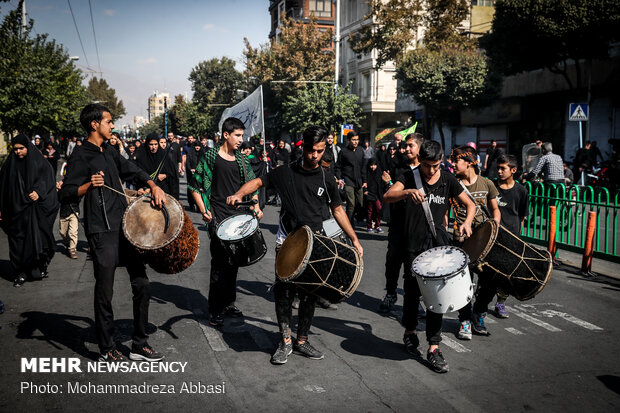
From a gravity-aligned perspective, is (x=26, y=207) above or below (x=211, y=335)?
above

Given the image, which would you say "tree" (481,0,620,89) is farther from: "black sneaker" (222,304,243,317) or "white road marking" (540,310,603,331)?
"black sneaker" (222,304,243,317)

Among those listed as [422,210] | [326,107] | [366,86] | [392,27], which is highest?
[392,27]

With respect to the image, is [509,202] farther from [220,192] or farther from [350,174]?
[350,174]

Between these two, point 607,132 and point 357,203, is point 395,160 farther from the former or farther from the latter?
point 607,132

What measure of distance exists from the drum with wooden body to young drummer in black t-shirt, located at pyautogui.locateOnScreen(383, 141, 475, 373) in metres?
1.30

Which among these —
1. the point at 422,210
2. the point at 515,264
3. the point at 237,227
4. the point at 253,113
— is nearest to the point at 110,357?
the point at 237,227

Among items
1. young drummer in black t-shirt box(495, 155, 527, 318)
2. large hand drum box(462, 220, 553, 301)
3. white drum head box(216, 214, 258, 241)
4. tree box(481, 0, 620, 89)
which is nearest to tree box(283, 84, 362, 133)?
tree box(481, 0, 620, 89)

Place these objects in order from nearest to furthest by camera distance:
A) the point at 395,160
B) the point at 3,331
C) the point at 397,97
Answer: the point at 3,331, the point at 395,160, the point at 397,97

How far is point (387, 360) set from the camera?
498 centimetres

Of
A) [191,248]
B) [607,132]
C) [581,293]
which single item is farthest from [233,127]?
[607,132]

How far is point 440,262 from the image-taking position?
4523 mm

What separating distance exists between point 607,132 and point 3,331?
81.8ft

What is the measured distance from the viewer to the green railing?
31.0ft

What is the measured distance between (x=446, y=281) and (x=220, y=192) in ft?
8.88
